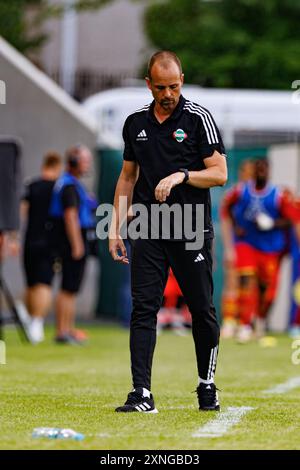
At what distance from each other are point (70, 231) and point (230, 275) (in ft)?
9.03

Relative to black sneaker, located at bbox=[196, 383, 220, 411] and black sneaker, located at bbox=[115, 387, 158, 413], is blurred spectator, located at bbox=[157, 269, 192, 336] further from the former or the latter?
black sneaker, located at bbox=[115, 387, 158, 413]

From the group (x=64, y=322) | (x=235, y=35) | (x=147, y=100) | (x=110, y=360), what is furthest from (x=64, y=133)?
(x=235, y=35)

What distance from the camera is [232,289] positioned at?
17969 mm

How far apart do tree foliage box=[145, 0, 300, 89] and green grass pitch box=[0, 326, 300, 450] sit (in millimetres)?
20077

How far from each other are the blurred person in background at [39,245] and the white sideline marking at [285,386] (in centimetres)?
558

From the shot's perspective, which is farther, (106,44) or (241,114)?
(106,44)

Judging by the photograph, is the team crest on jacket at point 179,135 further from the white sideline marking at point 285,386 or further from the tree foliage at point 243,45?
the tree foliage at point 243,45

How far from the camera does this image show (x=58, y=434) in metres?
7.06

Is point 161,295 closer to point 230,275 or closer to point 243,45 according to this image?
point 230,275

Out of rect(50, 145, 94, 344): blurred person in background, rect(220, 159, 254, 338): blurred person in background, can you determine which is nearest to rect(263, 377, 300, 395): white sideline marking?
rect(50, 145, 94, 344): blurred person in background

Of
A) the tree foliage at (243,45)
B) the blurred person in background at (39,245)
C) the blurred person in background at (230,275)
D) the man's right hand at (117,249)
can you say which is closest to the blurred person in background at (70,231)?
the blurred person in background at (39,245)

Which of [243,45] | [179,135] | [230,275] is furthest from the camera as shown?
[243,45]

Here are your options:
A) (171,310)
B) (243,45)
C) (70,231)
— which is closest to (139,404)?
(70,231)

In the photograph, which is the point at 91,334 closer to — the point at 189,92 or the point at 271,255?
the point at 271,255
